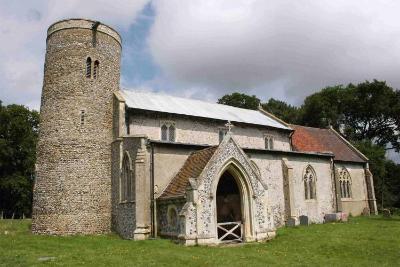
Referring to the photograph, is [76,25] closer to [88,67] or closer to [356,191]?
[88,67]

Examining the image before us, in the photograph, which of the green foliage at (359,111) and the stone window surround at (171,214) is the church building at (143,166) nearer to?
the stone window surround at (171,214)

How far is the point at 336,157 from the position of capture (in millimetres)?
36750

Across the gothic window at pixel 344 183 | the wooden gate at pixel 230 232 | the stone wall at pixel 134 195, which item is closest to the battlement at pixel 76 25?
the stone wall at pixel 134 195

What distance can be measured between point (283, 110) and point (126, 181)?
5144 cm

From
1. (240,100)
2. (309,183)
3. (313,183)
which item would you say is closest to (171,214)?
(309,183)

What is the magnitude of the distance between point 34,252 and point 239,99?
5031 centimetres

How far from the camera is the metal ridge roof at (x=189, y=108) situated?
28188 millimetres

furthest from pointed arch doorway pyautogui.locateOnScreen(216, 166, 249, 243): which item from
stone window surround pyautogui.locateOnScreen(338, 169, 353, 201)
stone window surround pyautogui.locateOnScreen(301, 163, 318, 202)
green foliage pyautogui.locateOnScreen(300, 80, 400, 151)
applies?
green foliage pyautogui.locateOnScreen(300, 80, 400, 151)

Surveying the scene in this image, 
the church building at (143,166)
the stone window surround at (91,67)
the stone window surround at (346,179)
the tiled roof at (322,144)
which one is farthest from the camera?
the tiled roof at (322,144)

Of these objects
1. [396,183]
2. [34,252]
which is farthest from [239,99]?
[34,252]

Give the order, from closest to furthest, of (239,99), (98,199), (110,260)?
(110,260), (98,199), (239,99)

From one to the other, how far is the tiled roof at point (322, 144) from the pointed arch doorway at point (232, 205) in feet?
42.9

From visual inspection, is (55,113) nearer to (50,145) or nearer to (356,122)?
(50,145)

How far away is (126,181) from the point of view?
944 inches
